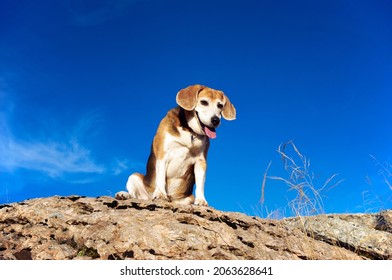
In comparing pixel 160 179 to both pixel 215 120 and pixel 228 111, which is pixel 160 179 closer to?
pixel 215 120

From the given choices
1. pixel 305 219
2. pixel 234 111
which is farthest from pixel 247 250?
pixel 234 111

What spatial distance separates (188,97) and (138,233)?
3.66m

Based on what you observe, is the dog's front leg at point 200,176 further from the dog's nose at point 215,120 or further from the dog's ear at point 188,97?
the dog's ear at point 188,97

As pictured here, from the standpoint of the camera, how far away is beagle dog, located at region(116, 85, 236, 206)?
8.34m

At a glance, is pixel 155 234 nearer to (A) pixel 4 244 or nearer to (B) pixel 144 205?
(B) pixel 144 205

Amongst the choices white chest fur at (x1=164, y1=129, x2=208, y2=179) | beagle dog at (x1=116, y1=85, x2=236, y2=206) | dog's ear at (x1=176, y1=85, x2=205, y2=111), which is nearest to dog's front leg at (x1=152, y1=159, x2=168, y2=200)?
beagle dog at (x1=116, y1=85, x2=236, y2=206)

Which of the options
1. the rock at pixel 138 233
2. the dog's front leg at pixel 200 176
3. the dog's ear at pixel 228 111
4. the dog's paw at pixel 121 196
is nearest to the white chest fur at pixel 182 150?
the dog's front leg at pixel 200 176

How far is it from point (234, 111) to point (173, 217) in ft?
12.1

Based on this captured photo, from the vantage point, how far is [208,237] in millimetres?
5594

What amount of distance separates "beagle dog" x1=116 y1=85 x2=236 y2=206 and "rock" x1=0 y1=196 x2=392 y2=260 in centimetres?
147

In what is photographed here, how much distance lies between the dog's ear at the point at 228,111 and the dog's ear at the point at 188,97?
0.71 meters

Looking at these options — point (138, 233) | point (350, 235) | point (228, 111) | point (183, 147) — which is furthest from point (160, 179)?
point (350, 235)

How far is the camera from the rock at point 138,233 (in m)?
5.33

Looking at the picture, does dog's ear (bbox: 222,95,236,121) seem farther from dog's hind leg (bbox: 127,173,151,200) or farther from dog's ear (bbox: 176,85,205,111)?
dog's hind leg (bbox: 127,173,151,200)
